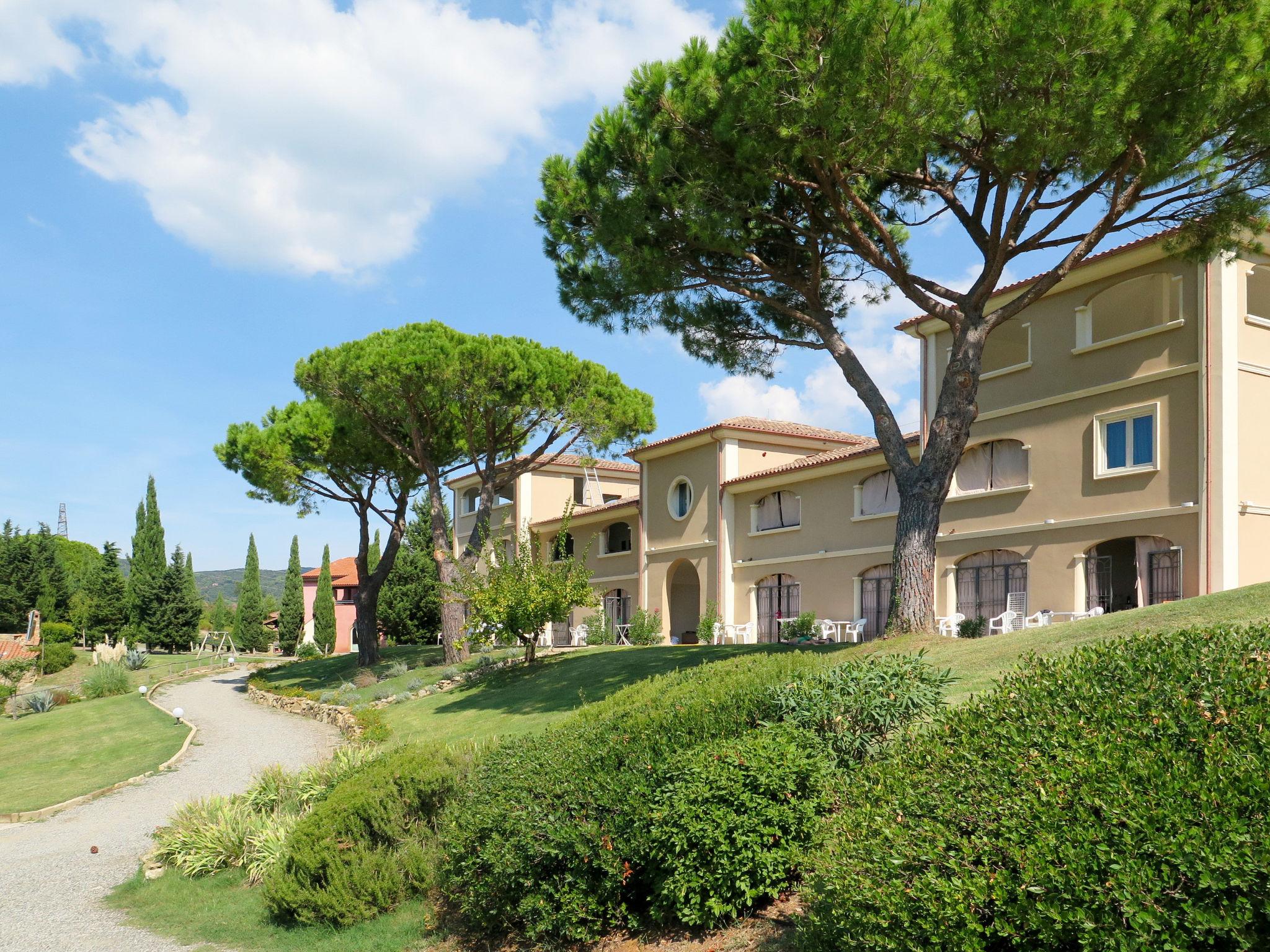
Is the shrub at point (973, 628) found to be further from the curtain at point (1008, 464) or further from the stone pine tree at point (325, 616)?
the stone pine tree at point (325, 616)

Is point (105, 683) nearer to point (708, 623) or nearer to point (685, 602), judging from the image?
point (685, 602)

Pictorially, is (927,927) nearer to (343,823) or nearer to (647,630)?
(343,823)

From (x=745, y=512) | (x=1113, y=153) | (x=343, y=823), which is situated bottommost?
(x=343, y=823)

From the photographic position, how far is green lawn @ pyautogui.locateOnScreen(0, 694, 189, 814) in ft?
52.9

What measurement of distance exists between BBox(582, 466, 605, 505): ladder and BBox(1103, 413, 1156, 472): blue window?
24692mm

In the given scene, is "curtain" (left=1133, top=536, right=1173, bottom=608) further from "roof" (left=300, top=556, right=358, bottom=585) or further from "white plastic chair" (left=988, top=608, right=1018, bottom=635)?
"roof" (left=300, top=556, right=358, bottom=585)

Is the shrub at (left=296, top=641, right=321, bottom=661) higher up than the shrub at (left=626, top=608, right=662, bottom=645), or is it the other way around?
the shrub at (left=626, top=608, right=662, bottom=645)

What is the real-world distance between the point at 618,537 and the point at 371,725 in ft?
59.9

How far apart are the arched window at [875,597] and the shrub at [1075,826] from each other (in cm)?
1958

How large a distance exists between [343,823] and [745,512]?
873 inches

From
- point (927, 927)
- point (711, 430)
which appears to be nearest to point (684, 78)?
point (927, 927)

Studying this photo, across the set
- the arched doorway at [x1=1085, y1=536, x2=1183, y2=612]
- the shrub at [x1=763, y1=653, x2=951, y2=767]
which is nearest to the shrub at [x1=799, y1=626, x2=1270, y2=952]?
the shrub at [x1=763, y1=653, x2=951, y2=767]

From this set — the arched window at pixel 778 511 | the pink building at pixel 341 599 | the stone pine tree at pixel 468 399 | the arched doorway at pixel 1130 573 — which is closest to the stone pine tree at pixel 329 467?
the stone pine tree at pixel 468 399

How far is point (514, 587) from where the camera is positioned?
71.5 ft
